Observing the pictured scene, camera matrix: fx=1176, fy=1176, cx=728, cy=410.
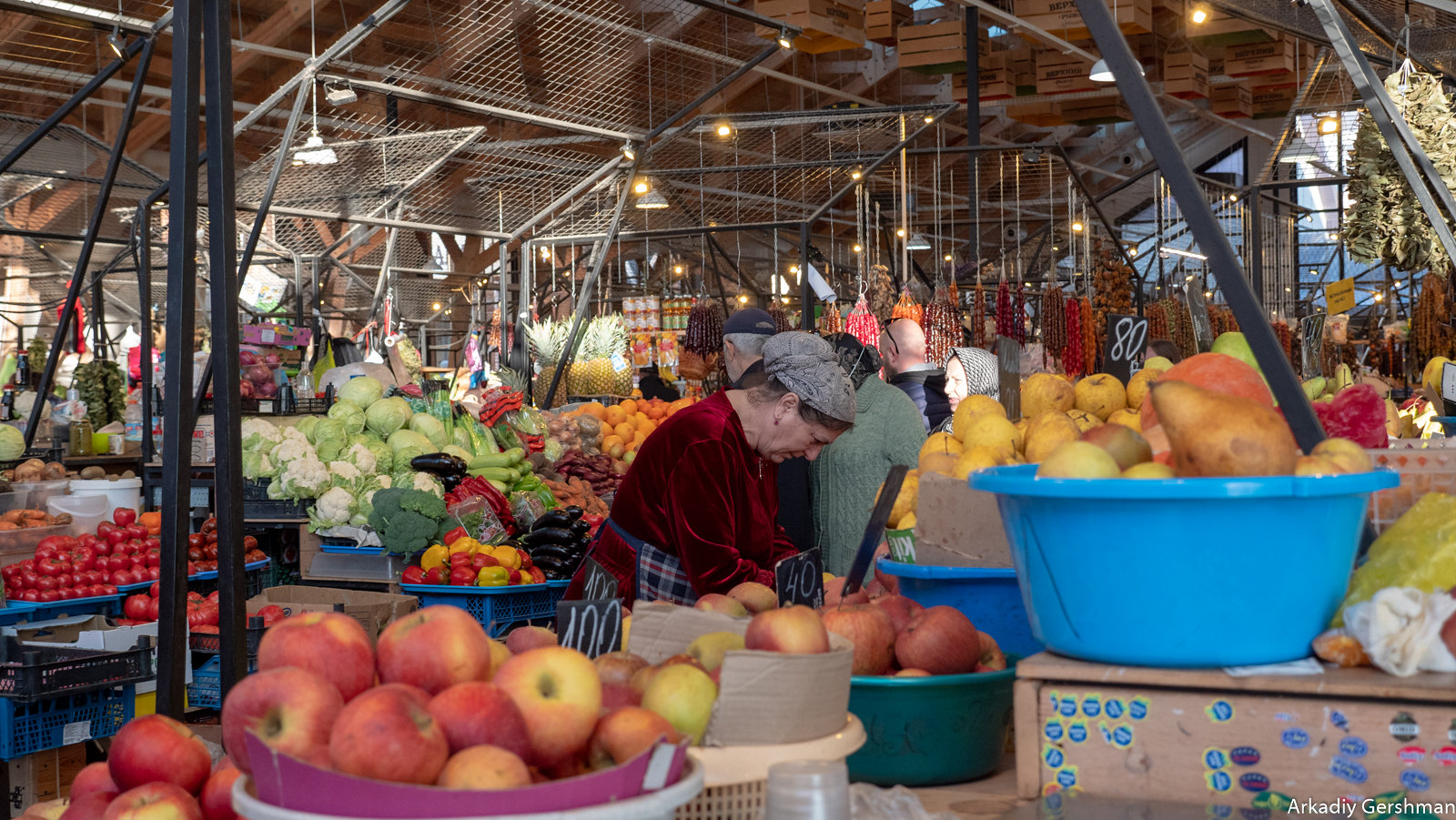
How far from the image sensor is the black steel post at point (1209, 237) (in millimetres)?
1761

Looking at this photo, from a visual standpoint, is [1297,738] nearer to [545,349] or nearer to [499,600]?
[499,600]

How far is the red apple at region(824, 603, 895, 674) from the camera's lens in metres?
1.77

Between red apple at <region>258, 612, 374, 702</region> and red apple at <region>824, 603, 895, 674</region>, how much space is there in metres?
0.71

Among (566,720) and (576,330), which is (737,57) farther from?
(566,720)

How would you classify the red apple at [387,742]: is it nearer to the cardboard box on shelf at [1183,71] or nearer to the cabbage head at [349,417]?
the cabbage head at [349,417]

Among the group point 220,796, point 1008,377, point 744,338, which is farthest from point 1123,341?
point 220,796

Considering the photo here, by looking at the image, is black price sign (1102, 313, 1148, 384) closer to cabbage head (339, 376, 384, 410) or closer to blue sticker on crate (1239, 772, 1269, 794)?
blue sticker on crate (1239, 772, 1269, 794)

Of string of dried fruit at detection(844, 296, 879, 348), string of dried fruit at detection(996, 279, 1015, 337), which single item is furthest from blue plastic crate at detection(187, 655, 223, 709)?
string of dried fruit at detection(996, 279, 1015, 337)

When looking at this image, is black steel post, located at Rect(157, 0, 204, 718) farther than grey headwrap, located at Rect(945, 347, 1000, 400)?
No

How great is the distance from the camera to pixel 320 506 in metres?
5.40

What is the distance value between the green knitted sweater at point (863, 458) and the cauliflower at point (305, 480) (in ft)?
8.46

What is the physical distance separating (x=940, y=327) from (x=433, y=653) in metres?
6.94

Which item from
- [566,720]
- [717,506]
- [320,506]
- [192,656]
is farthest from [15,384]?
[566,720]

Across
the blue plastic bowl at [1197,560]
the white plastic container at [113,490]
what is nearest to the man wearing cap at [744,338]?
the blue plastic bowl at [1197,560]
